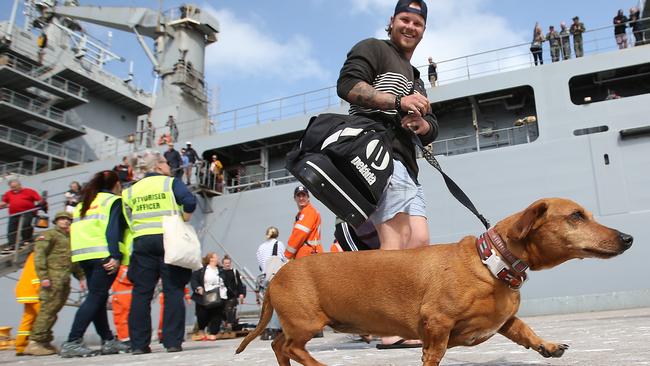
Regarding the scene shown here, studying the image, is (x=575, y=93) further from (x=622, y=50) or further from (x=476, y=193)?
(x=476, y=193)

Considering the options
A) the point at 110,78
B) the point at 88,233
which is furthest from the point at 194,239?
the point at 110,78

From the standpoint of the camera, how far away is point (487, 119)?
1305 cm

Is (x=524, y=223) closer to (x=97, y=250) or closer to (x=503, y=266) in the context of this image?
(x=503, y=266)

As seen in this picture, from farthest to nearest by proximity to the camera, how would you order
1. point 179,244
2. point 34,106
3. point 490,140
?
point 34,106, point 490,140, point 179,244

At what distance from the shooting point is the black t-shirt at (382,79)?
2354 millimetres

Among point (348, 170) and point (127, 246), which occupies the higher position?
point (348, 170)

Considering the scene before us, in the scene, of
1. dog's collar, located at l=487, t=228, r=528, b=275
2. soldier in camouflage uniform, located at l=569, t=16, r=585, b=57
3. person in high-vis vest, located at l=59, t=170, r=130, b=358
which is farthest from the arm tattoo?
soldier in camouflage uniform, located at l=569, t=16, r=585, b=57

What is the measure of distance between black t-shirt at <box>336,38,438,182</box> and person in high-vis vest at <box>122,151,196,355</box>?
2303mm

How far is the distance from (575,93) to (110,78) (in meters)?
17.7

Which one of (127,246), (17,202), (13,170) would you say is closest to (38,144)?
(13,170)

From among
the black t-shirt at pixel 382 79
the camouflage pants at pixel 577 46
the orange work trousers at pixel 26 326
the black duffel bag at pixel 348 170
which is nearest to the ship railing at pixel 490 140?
the camouflage pants at pixel 577 46

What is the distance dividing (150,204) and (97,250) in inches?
35.9

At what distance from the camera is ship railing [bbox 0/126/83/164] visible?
17906 millimetres

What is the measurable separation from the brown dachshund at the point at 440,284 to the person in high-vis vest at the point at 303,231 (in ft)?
9.35
